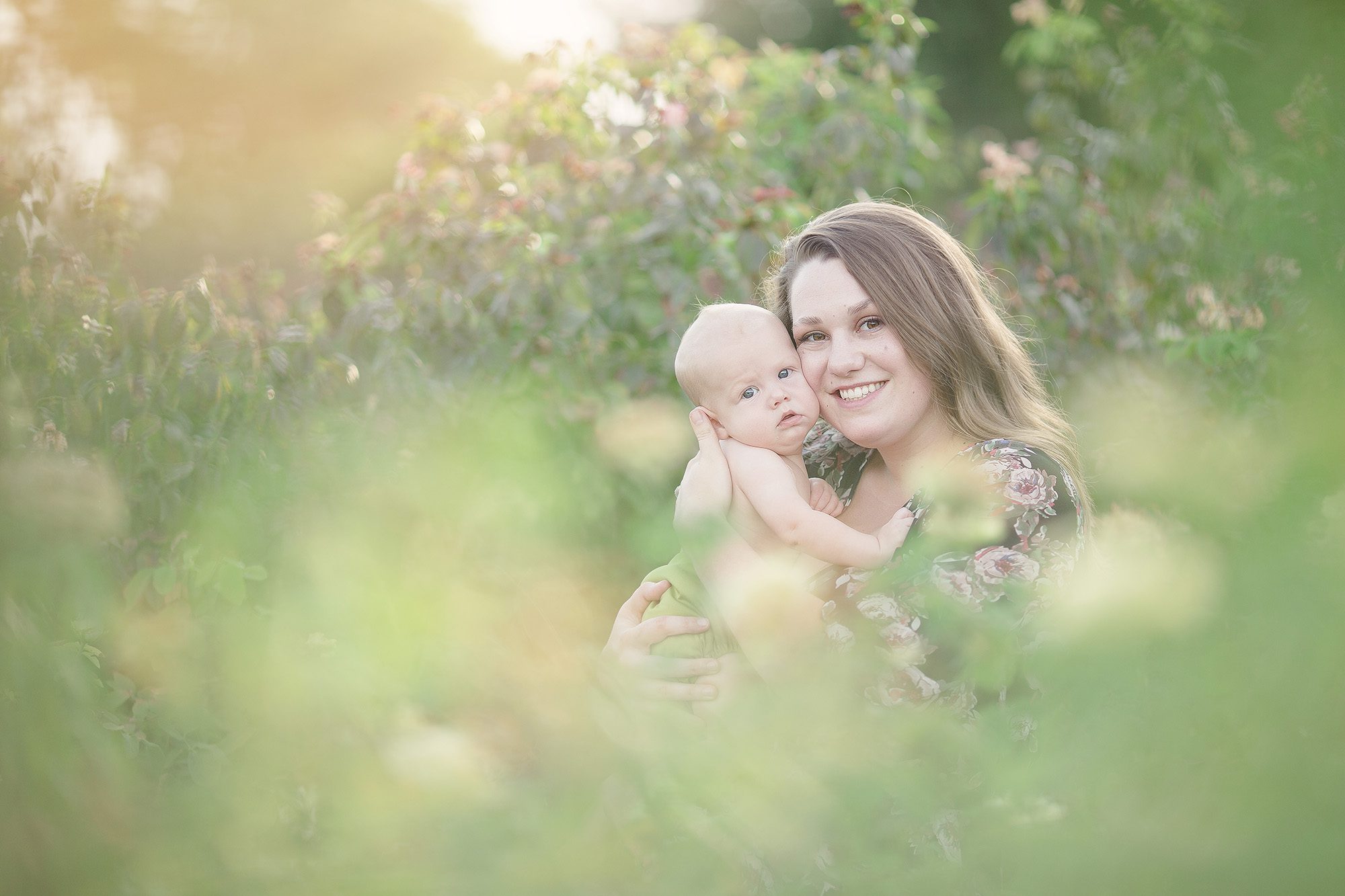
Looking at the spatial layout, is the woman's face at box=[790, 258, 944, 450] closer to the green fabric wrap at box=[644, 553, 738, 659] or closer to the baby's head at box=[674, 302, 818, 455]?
the baby's head at box=[674, 302, 818, 455]

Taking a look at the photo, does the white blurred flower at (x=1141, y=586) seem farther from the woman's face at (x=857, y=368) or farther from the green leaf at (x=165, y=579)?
the woman's face at (x=857, y=368)

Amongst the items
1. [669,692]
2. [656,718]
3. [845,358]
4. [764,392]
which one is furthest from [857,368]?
[656,718]

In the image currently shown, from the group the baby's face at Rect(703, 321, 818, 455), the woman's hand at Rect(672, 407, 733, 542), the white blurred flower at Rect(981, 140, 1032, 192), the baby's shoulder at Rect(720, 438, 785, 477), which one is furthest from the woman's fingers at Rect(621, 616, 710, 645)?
the white blurred flower at Rect(981, 140, 1032, 192)

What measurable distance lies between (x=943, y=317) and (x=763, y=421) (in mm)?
420

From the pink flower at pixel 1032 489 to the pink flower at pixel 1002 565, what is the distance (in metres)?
0.17

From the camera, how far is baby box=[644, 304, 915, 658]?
2.07 m

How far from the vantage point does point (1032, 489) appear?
1.93 meters

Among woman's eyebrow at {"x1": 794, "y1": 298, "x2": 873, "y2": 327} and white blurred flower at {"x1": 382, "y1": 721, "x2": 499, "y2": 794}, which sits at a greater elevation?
white blurred flower at {"x1": 382, "y1": 721, "x2": 499, "y2": 794}

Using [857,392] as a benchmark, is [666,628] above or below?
below

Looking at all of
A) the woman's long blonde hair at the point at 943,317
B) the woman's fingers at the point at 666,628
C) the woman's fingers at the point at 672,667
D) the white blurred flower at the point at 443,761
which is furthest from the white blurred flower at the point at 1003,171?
the white blurred flower at the point at 443,761

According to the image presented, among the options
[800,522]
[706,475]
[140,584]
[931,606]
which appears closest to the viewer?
[931,606]

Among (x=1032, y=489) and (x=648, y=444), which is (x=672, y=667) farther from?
(x=1032, y=489)

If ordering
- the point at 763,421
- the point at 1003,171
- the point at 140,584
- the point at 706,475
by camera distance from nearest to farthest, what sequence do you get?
the point at 140,584, the point at 706,475, the point at 763,421, the point at 1003,171

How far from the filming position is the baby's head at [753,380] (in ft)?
7.56
